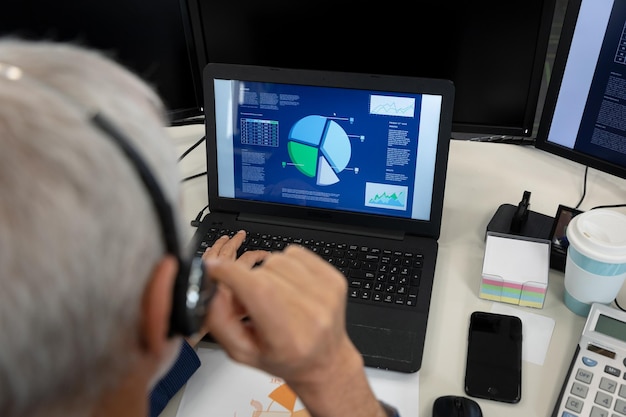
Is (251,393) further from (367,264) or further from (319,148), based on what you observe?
(319,148)

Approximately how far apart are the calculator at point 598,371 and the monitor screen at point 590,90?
28cm

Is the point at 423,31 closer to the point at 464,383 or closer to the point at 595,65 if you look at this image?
the point at 595,65

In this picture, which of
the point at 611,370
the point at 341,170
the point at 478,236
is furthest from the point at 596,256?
the point at 341,170

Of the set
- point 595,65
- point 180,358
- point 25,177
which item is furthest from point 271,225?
point 25,177

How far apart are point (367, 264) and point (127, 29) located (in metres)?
0.55

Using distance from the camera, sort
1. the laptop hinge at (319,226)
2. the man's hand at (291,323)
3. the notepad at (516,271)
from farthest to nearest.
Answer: the laptop hinge at (319,226)
the notepad at (516,271)
the man's hand at (291,323)

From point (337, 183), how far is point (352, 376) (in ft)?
1.39

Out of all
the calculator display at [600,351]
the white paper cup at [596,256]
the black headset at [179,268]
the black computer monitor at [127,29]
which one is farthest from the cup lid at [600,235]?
the black computer monitor at [127,29]

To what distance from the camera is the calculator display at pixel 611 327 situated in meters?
0.76

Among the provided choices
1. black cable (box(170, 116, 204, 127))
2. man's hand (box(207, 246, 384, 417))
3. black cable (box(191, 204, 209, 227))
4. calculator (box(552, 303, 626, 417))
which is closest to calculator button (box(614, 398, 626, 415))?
calculator (box(552, 303, 626, 417))

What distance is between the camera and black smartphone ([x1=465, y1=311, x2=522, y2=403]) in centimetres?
74

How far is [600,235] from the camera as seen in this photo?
776mm

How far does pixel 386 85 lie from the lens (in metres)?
0.88

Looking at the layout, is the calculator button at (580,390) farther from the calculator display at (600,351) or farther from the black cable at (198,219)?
the black cable at (198,219)
